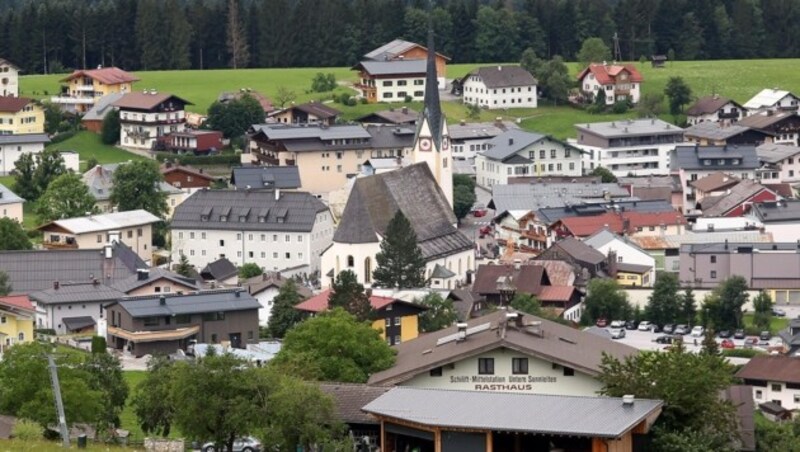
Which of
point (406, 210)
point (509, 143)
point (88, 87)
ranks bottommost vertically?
point (406, 210)

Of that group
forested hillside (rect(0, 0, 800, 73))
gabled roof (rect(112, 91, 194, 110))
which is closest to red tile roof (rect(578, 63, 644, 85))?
forested hillside (rect(0, 0, 800, 73))

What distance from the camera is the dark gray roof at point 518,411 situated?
33.5m

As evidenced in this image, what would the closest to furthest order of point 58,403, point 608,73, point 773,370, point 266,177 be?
point 58,403 < point 773,370 < point 266,177 < point 608,73

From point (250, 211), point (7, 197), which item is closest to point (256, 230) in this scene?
point (250, 211)

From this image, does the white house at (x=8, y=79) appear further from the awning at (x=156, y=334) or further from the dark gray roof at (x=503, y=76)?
the awning at (x=156, y=334)

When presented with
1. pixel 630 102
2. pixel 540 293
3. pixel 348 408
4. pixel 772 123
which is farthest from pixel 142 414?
pixel 630 102

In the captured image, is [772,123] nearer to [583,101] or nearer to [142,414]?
[583,101]

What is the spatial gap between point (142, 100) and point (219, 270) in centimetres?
2477

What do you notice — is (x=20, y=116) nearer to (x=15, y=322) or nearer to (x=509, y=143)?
(x=509, y=143)

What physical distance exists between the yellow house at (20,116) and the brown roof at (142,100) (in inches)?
128

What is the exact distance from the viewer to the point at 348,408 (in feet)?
121

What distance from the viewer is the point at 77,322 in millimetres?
61844

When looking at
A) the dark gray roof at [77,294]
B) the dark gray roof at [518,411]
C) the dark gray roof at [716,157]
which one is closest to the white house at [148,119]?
the dark gray roof at [716,157]

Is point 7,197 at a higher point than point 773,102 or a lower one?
lower
